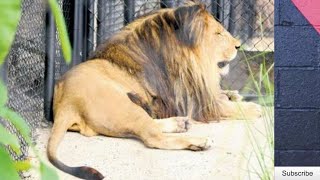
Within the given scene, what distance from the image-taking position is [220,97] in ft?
6.74

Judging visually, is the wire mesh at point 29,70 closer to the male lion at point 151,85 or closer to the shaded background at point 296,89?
the male lion at point 151,85

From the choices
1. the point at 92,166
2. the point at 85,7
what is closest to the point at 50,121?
the point at 92,166

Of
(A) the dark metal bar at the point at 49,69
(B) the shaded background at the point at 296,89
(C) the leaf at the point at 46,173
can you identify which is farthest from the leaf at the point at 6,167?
(B) the shaded background at the point at 296,89

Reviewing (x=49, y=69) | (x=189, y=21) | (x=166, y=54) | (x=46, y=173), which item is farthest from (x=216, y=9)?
(x=46, y=173)

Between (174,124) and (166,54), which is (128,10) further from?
(174,124)

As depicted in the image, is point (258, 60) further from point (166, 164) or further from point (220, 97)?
point (166, 164)

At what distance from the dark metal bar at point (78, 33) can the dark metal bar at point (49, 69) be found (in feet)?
0.20

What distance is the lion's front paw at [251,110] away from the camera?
6.54 ft

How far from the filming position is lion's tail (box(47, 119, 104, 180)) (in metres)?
1.82

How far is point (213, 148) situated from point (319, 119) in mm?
394

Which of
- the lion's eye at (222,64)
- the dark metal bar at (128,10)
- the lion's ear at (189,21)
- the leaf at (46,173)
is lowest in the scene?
the lion's eye at (222,64)

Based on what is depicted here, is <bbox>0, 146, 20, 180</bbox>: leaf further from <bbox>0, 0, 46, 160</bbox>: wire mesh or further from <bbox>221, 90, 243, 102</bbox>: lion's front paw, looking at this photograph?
<bbox>221, 90, 243, 102</bbox>: lion's front paw

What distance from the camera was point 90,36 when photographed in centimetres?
188

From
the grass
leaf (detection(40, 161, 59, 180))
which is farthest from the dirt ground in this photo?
leaf (detection(40, 161, 59, 180))
